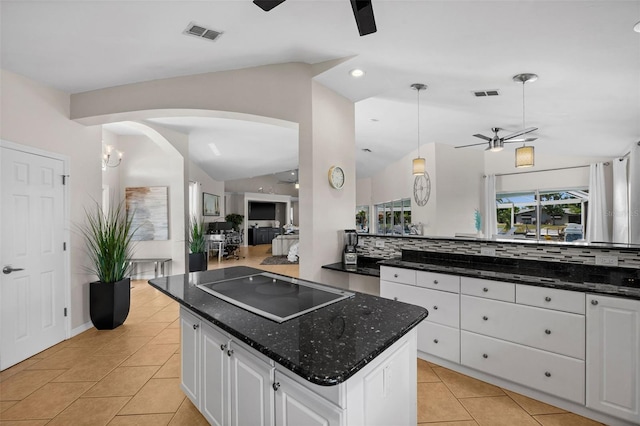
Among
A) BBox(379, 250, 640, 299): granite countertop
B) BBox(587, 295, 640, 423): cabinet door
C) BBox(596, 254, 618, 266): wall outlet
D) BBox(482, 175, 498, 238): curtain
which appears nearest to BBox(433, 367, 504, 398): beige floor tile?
BBox(587, 295, 640, 423): cabinet door

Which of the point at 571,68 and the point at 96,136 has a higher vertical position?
the point at 571,68

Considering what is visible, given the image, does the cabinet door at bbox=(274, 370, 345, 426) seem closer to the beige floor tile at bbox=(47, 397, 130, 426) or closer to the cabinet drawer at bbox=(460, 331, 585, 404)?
the beige floor tile at bbox=(47, 397, 130, 426)

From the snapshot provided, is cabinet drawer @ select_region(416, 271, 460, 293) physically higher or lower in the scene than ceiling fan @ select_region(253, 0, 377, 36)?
lower

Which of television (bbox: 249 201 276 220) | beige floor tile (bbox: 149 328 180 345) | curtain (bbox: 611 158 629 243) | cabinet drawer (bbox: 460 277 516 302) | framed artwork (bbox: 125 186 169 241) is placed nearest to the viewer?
cabinet drawer (bbox: 460 277 516 302)

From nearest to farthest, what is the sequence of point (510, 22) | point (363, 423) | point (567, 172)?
point (363, 423) → point (510, 22) → point (567, 172)

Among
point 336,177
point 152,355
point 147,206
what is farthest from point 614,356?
point 147,206

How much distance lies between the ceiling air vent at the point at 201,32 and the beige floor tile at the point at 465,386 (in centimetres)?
342

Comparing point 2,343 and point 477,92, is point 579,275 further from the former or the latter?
point 2,343

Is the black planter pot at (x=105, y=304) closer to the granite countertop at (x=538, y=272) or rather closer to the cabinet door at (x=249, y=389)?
the cabinet door at (x=249, y=389)

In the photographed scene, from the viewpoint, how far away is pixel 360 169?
9945 millimetres

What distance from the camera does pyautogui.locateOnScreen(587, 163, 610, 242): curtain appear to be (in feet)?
19.6

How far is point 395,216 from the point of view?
30.9 ft

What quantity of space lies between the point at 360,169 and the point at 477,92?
6550 mm

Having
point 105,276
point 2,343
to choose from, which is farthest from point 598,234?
point 2,343
